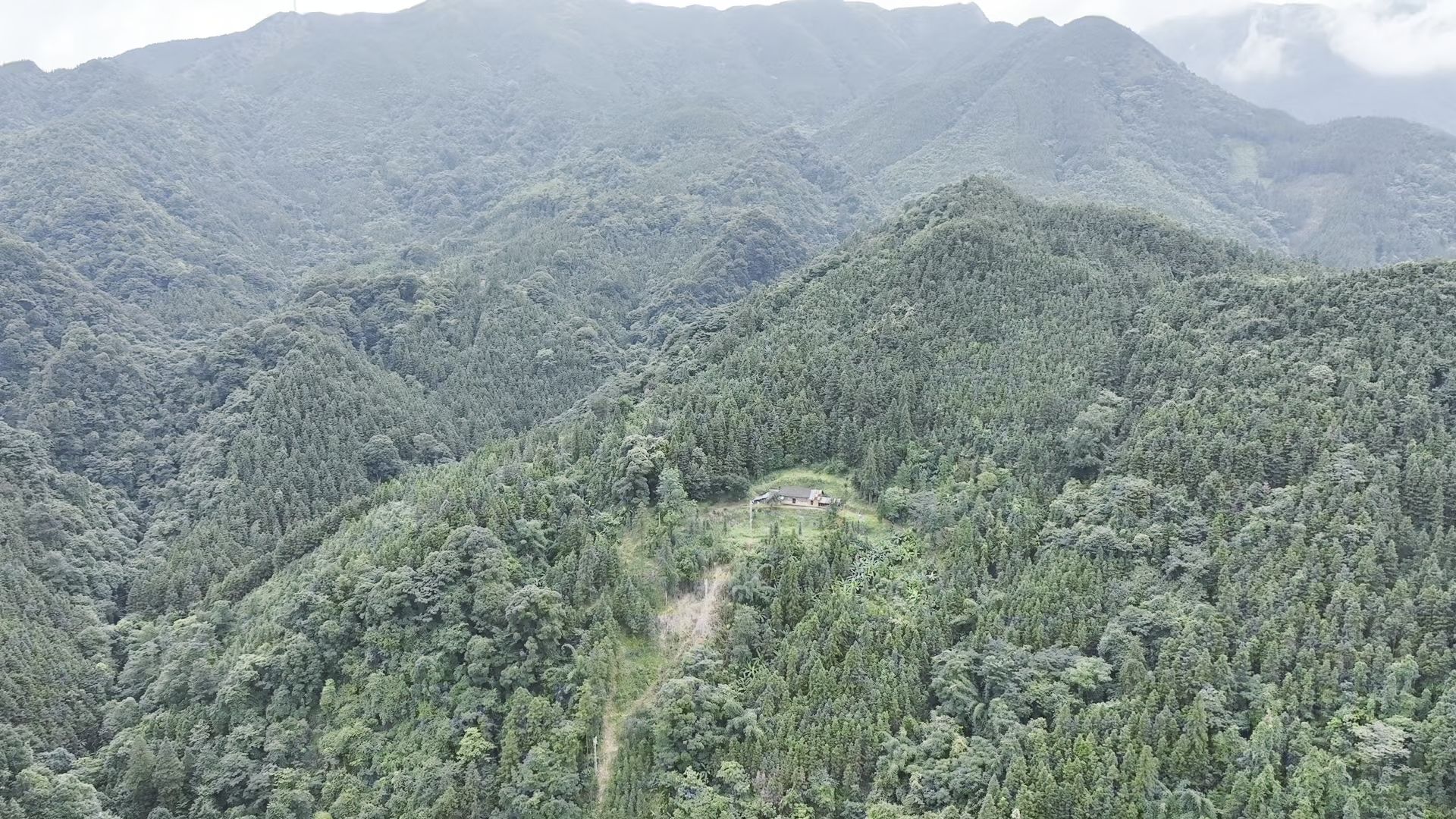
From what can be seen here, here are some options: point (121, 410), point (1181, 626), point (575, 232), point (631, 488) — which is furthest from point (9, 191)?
point (1181, 626)

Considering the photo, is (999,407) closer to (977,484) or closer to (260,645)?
(977,484)

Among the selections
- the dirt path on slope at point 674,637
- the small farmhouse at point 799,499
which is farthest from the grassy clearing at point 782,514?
the dirt path on slope at point 674,637

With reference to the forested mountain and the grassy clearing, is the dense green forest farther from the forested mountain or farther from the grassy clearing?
the grassy clearing

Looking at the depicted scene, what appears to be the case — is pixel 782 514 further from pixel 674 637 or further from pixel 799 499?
pixel 674 637

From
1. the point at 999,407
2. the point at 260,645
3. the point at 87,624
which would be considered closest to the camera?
the point at 260,645

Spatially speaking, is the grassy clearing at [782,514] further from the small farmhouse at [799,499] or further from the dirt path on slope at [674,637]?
the dirt path on slope at [674,637]
